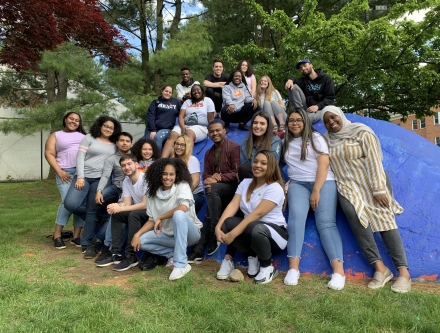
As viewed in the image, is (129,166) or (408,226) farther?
(129,166)

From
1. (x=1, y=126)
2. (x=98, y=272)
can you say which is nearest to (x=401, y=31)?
(x=98, y=272)

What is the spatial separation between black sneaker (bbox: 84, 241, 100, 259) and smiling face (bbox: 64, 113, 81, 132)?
6.15 ft

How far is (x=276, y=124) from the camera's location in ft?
20.7

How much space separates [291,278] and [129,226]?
2.08 meters

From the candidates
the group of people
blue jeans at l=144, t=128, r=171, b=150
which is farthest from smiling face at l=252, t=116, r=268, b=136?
blue jeans at l=144, t=128, r=171, b=150

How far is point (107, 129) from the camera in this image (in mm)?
5867

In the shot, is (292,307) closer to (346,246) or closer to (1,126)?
(346,246)

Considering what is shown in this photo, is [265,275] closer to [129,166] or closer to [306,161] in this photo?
[306,161]

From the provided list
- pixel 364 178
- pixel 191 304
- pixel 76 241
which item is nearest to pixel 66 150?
pixel 76 241

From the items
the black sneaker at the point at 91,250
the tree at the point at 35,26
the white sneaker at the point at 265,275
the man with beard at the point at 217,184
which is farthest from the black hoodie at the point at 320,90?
the tree at the point at 35,26

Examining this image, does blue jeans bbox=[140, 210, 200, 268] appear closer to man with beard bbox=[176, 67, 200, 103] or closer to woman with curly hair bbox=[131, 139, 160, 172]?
woman with curly hair bbox=[131, 139, 160, 172]

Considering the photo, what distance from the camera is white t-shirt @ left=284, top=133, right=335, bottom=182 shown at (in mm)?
4391

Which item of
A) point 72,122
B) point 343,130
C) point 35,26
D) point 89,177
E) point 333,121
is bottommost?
point 89,177

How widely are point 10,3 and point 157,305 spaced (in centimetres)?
515
